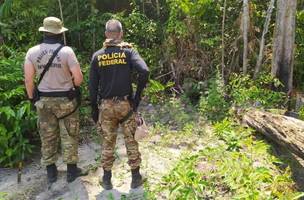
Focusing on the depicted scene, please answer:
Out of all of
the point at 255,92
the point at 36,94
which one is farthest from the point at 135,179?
the point at 255,92

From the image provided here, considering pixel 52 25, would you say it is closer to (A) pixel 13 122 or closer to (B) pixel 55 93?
(B) pixel 55 93

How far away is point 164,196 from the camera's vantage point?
18.2 feet

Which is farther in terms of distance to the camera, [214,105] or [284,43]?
[284,43]

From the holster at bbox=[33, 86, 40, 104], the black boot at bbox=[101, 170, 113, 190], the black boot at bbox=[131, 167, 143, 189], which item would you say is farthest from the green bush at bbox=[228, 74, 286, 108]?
the holster at bbox=[33, 86, 40, 104]

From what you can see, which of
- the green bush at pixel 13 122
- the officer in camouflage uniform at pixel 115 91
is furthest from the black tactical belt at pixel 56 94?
the green bush at pixel 13 122

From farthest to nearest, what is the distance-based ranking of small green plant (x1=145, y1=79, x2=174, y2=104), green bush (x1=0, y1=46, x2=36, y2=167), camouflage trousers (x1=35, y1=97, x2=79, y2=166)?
small green plant (x1=145, y1=79, x2=174, y2=104) → green bush (x1=0, y1=46, x2=36, y2=167) → camouflage trousers (x1=35, y1=97, x2=79, y2=166)

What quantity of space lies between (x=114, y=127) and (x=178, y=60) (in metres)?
3.87

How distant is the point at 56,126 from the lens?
6160 millimetres

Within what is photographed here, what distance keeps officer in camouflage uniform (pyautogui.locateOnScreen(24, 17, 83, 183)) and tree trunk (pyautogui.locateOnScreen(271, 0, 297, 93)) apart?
14.1 feet

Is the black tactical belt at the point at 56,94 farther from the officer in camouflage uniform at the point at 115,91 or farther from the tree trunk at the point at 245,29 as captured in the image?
the tree trunk at the point at 245,29

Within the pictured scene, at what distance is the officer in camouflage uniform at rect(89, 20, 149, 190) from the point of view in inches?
215

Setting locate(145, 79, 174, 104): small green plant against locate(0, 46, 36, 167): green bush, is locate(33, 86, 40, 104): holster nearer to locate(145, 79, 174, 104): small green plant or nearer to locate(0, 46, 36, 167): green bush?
locate(0, 46, 36, 167): green bush

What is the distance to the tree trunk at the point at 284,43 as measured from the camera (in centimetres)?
841

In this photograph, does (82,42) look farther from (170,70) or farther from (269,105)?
(269,105)
